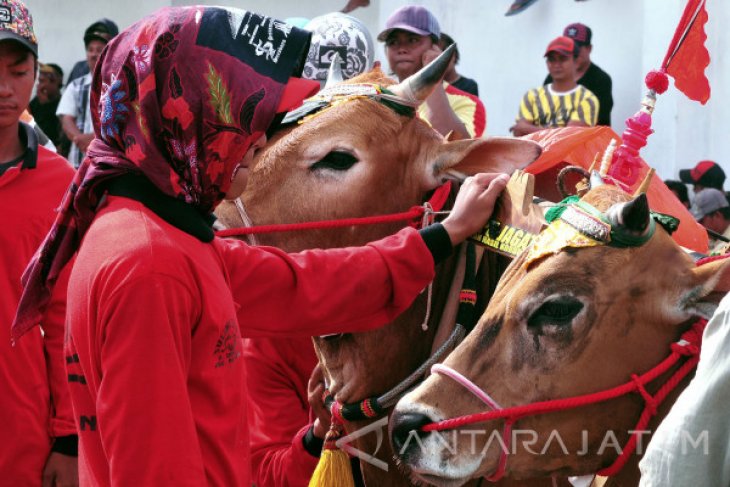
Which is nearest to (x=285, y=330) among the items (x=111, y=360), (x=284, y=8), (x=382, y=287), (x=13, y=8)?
(x=382, y=287)

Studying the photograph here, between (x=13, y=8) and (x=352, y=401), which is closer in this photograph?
(x=352, y=401)

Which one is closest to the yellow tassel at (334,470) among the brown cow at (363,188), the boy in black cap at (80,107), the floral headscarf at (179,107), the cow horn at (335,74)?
the brown cow at (363,188)

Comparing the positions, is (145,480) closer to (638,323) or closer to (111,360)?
(111,360)

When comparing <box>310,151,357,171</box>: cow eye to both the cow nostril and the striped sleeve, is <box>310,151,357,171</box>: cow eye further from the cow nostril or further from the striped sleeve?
the striped sleeve

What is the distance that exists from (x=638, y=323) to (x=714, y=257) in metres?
0.29

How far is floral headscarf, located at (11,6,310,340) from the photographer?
277 centimetres

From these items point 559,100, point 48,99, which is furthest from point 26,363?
point 48,99

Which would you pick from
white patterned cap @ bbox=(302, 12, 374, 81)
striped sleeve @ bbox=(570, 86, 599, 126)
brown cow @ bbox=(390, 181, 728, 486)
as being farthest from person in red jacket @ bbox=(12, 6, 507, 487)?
striped sleeve @ bbox=(570, 86, 599, 126)

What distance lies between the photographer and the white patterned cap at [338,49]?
18.7 ft

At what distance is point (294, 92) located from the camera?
296cm

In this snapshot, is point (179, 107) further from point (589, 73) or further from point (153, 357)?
point (589, 73)

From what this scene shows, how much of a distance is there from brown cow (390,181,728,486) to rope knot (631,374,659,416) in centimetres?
3

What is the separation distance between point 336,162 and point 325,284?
2.69 feet

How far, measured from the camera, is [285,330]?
328 cm
